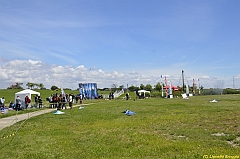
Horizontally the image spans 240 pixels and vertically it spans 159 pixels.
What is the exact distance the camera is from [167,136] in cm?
1142

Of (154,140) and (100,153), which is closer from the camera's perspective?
(100,153)

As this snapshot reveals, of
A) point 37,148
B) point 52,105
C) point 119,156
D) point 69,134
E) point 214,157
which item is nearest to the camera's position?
point 214,157

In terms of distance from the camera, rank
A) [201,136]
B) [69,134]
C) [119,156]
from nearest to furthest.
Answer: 1. [119,156]
2. [201,136]
3. [69,134]

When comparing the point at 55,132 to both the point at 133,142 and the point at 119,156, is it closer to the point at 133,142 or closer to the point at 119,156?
the point at 133,142

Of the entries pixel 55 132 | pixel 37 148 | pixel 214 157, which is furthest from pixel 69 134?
pixel 214 157

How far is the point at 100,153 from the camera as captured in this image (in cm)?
871

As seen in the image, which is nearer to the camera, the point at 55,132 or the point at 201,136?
the point at 201,136

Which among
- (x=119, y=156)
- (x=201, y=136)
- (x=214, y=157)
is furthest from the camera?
(x=201, y=136)

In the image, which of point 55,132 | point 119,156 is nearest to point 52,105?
point 55,132

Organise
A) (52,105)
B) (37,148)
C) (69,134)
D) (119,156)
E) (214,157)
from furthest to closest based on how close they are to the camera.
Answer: (52,105) < (69,134) < (37,148) < (119,156) < (214,157)

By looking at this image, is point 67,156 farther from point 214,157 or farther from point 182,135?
point 182,135

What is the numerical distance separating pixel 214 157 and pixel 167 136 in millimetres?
3990

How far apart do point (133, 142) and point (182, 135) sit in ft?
8.46

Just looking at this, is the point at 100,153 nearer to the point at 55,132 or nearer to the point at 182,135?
the point at 182,135
